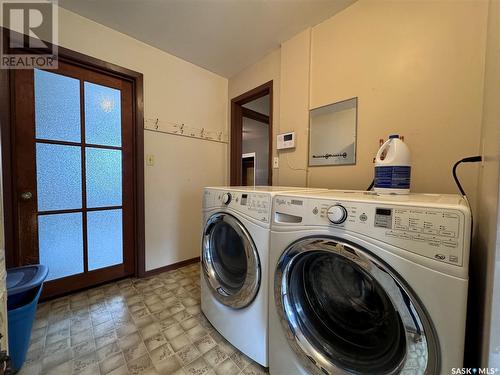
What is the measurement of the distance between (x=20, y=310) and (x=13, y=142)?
1102 mm

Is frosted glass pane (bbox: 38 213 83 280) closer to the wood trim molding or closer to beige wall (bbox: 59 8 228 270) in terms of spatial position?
beige wall (bbox: 59 8 228 270)

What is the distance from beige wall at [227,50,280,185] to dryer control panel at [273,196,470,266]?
48.9 inches

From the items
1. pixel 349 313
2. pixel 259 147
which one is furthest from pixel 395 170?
pixel 259 147

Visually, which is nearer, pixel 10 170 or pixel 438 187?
pixel 438 187

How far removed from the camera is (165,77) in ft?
6.54

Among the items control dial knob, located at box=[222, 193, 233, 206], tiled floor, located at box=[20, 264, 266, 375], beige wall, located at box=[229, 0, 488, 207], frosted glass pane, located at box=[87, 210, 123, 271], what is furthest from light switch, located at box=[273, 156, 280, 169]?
frosted glass pane, located at box=[87, 210, 123, 271]

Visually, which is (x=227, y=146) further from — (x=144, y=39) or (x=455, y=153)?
(x=455, y=153)

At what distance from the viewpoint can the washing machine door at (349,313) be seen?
0.56 metres

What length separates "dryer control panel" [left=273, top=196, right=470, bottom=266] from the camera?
0.51 m

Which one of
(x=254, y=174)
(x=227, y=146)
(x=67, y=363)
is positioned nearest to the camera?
(x=67, y=363)

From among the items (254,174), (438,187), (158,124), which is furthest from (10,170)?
(254,174)

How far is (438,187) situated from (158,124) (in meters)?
2.20

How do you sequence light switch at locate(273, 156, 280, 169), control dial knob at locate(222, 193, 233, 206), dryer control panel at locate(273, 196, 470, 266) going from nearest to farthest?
1. dryer control panel at locate(273, 196, 470, 266)
2. control dial knob at locate(222, 193, 233, 206)
3. light switch at locate(273, 156, 280, 169)

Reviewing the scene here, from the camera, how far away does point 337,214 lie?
26.5 inches
